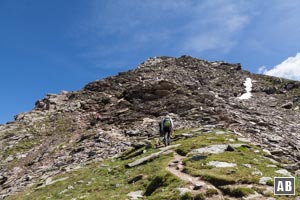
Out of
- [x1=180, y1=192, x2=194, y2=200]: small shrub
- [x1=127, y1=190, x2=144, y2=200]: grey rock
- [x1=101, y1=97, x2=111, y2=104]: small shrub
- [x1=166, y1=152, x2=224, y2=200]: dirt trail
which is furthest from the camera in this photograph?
[x1=101, y1=97, x2=111, y2=104]: small shrub

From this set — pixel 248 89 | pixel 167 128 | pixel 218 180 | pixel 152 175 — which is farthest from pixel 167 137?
pixel 248 89

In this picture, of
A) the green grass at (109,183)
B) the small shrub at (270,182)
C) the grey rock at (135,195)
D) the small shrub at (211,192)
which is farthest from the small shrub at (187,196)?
the small shrub at (270,182)

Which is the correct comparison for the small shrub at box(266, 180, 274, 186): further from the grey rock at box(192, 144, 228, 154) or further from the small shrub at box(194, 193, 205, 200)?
the grey rock at box(192, 144, 228, 154)

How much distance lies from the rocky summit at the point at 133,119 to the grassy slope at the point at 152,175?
1408 millimetres

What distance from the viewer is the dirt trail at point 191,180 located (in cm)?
1682

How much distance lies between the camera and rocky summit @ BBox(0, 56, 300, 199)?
120 ft

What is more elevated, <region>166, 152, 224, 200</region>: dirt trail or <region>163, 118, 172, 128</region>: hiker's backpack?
<region>163, 118, 172, 128</region>: hiker's backpack

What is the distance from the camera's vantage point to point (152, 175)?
21984mm

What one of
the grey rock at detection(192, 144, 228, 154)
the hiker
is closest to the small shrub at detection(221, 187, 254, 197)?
the grey rock at detection(192, 144, 228, 154)

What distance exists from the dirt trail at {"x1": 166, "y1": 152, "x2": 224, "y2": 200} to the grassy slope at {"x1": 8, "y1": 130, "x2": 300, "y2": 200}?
36 cm

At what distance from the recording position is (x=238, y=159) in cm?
2189

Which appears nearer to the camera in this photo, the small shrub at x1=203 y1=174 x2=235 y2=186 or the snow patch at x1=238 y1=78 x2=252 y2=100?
the small shrub at x1=203 y1=174 x2=235 y2=186

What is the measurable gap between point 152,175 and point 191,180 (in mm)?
3845

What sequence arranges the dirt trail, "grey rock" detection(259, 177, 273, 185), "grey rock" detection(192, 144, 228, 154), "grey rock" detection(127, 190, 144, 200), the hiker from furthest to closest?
the hiker
"grey rock" detection(192, 144, 228, 154)
"grey rock" detection(127, 190, 144, 200)
"grey rock" detection(259, 177, 273, 185)
the dirt trail
